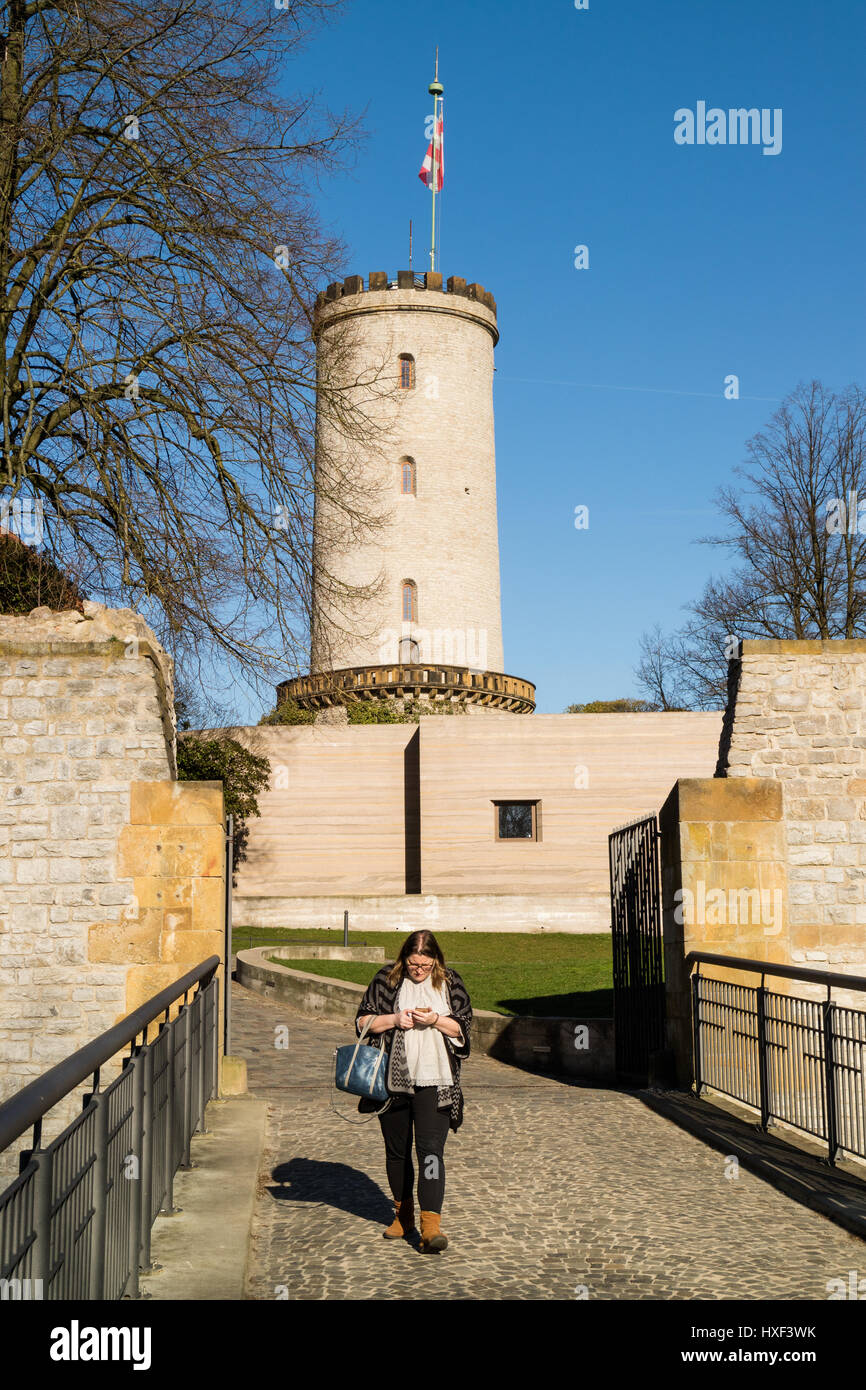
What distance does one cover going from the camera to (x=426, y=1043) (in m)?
6.19

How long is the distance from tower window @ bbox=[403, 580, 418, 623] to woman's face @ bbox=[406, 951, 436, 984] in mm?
36432

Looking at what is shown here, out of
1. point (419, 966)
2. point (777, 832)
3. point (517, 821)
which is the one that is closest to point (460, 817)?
point (517, 821)

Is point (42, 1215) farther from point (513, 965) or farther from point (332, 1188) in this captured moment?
point (513, 965)

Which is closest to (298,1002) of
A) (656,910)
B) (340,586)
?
(340,586)

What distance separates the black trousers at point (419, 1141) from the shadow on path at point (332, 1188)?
485 millimetres

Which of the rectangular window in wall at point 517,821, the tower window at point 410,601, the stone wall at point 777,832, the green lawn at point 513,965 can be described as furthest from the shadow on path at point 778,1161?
the tower window at point 410,601

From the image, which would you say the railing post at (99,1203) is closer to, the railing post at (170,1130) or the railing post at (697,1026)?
the railing post at (170,1130)

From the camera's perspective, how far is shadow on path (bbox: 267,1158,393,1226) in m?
6.86

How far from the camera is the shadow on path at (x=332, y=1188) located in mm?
6859

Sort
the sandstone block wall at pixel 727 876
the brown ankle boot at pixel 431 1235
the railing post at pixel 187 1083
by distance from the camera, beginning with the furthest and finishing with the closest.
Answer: the sandstone block wall at pixel 727 876
the railing post at pixel 187 1083
the brown ankle boot at pixel 431 1235

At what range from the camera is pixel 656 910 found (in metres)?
11.9

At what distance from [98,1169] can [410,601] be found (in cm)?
3873

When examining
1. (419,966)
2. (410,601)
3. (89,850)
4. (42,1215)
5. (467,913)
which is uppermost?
(410,601)
